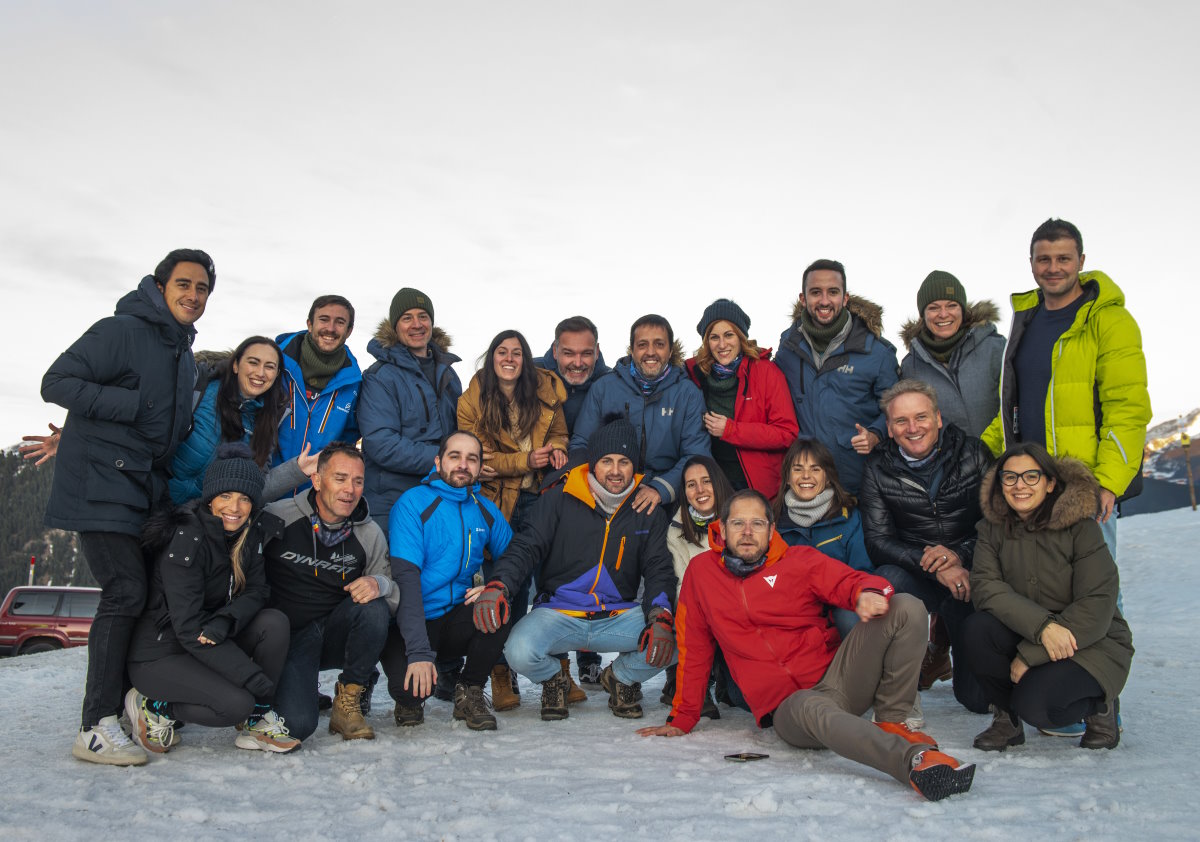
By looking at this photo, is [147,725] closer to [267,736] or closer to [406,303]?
[267,736]

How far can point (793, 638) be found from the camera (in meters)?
4.27

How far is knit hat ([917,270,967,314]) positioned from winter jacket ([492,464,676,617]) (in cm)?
249

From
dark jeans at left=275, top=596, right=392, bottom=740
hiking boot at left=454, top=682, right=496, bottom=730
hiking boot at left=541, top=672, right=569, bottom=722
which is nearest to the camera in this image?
dark jeans at left=275, top=596, right=392, bottom=740

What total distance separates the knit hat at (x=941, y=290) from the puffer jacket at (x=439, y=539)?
3.53 meters

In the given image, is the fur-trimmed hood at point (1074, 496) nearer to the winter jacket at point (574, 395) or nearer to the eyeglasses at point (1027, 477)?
the eyeglasses at point (1027, 477)

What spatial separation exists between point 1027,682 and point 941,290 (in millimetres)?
2869

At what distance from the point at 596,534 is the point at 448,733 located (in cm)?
151

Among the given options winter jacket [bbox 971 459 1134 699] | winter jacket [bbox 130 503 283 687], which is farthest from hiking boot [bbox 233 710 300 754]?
winter jacket [bbox 971 459 1134 699]

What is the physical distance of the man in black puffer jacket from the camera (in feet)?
16.3

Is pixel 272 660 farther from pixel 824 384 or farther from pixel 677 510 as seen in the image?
pixel 824 384

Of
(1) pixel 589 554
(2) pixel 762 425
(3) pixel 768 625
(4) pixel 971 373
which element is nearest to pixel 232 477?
(1) pixel 589 554

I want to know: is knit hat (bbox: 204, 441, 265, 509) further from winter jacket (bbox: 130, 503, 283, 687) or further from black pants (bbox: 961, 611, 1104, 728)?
black pants (bbox: 961, 611, 1104, 728)

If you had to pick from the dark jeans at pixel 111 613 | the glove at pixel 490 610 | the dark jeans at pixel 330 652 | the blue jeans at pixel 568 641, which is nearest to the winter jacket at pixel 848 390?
the blue jeans at pixel 568 641

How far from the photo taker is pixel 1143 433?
4.65 meters
